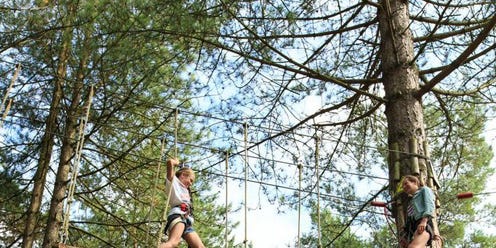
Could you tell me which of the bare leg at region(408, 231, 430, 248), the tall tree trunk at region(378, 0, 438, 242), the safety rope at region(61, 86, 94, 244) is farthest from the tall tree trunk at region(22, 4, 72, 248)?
the bare leg at region(408, 231, 430, 248)

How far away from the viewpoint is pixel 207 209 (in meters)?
8.59

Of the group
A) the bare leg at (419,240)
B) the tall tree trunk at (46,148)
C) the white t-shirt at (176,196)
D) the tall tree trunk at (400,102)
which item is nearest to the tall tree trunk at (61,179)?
the tall tree trunk at (46,148)

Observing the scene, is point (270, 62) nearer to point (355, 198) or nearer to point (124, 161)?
point (355, 198)

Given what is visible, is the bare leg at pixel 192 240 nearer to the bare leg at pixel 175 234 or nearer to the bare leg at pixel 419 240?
the bare leg at pixel 175 234

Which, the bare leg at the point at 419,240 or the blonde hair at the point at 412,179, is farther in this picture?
the blonde hair at the point at 412,179

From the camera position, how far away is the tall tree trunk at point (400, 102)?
12.5ft

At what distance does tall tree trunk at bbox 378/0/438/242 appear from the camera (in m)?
3.81

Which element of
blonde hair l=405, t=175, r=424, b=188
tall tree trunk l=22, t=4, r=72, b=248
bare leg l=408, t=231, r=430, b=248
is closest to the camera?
bare leg l=408, t=231, r=430, b=248

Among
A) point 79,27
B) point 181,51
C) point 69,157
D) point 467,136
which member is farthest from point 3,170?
point 467,136

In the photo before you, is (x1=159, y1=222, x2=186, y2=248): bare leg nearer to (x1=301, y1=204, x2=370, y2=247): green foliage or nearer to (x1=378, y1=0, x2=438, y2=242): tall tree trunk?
(x1=378, y1=0, x2=438, y2=242): tall tree trunk

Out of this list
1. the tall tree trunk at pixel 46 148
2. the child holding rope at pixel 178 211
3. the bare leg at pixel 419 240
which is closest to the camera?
the bare leg at pixel 419 240

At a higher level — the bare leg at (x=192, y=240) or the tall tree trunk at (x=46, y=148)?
the tall tree trunk at (x=46, y=148)

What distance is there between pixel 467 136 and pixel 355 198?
4.25 ft

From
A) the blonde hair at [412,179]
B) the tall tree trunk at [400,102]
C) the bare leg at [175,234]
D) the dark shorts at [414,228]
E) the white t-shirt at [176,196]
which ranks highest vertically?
the tall tree trunk at [400,102]
